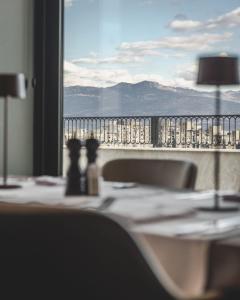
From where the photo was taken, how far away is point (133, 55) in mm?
4984

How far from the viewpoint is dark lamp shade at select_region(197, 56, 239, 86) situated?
2.31m

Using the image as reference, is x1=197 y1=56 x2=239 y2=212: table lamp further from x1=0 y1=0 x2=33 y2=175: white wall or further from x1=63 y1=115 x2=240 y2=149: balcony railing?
x1=0 y1=0 x2=33 y2=175: white wall

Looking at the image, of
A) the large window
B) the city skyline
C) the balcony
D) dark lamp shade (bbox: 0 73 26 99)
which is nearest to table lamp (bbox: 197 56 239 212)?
dark lamp shade (bbox: 0 73 26 99)

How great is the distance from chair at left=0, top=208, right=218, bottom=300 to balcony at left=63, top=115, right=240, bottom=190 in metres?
3.60

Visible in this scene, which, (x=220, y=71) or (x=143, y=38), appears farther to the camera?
(x=143, y=38)

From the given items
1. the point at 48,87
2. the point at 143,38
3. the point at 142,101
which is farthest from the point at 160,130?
the point at 48,87

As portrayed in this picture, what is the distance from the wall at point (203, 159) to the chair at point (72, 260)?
348cm

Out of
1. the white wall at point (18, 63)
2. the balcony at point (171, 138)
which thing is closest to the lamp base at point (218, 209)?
the balcony at point (171, 138)

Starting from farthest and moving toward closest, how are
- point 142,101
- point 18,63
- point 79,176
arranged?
1. point 18,63
2. point 142,101
3. point 79,176

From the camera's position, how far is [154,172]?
3.33 metres

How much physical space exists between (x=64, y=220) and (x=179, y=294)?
267mm

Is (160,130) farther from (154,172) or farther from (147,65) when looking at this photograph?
(154,172)

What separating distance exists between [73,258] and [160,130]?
13.8 feet

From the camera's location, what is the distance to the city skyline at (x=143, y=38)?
15.7ft
